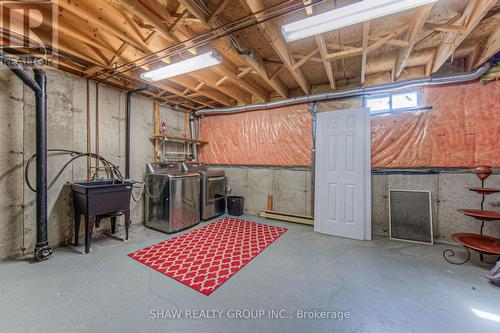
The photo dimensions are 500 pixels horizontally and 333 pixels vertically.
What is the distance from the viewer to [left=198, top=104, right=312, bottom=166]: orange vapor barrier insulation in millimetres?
4227

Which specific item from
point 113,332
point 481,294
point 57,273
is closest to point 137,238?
point 57,273

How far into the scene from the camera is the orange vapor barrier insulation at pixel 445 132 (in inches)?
112

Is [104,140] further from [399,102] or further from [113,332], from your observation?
[399,102]

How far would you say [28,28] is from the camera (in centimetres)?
225

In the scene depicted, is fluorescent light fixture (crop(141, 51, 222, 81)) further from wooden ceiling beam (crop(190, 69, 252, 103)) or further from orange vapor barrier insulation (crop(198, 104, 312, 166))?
orange vapor barrier insulation (crop(198, 104, 312, 166))

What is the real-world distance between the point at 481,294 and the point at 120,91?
5640mm

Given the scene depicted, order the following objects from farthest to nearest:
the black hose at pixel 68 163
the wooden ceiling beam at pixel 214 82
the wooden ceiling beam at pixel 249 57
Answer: the wooden ceiling beam at pixel 214 82, the black hose at pixel 68 163, the wooden ceiling beam at pixel 249 57

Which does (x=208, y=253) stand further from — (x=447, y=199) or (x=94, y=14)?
(x=447, y=199)

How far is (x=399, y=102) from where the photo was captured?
11.5 feet

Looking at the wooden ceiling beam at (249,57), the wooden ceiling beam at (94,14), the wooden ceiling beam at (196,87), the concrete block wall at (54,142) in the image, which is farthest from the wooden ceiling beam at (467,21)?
the concrete block wall at (54,142)

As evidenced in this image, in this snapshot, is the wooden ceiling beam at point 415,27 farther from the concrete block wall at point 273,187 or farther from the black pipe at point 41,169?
the black pipe at point 41,169

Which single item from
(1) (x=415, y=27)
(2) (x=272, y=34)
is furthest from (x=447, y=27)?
(2) (x=272, y=34)

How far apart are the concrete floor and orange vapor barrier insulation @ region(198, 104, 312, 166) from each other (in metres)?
2.21

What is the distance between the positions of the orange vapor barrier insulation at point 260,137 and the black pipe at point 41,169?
10.4ft
